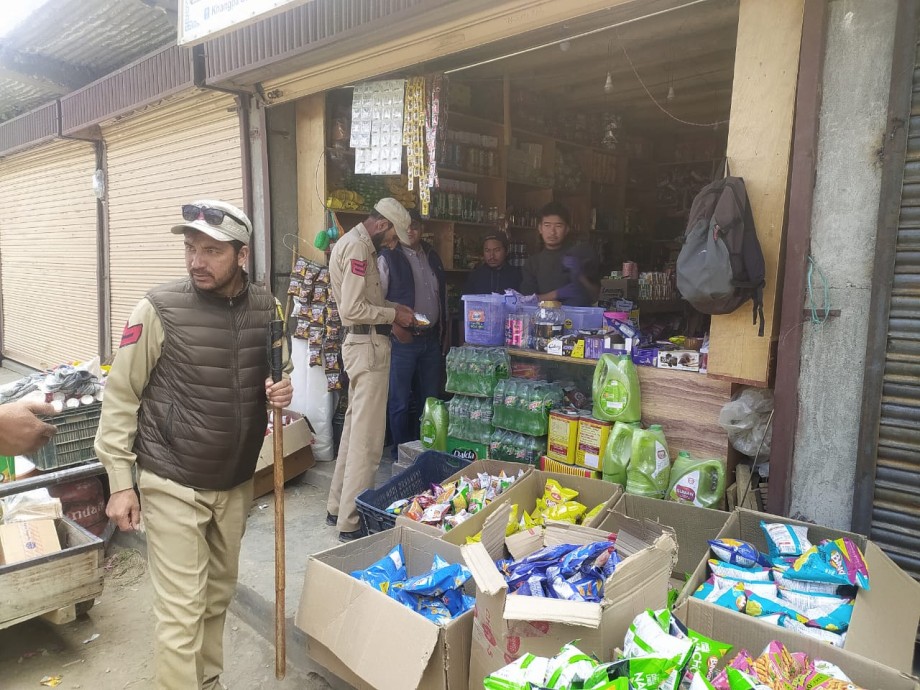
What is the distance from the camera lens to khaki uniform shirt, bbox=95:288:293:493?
2.37 meters

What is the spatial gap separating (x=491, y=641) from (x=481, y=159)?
5877mm

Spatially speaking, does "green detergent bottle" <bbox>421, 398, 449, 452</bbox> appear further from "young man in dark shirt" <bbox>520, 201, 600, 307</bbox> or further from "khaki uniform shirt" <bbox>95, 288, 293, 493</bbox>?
Result: "khaki uniform shirt" <bbox>95, 288, 293, 493</bbox>

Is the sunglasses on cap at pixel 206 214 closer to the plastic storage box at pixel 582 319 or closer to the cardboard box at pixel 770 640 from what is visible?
the cardboard box at pixel 770 640

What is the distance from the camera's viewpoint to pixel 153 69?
20.9ft

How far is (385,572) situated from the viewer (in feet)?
9.22

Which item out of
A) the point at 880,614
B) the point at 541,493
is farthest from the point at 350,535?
the point at 880,614

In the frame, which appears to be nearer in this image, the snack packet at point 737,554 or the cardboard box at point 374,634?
the cardboard box at point 374,634

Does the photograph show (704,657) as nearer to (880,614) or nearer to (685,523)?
(880,614)

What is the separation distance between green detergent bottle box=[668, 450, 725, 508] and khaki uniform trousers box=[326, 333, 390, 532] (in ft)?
6.53

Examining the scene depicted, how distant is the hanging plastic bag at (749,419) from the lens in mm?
3307

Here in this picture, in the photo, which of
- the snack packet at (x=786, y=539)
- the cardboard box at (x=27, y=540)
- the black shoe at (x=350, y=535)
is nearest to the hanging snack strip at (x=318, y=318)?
the black shoe at (x=350, y=535)

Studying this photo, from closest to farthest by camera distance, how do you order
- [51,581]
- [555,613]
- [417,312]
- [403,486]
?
[555,613] < [51,581] < [403,486] < [417,312]

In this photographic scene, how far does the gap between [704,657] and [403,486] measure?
2.45 meters

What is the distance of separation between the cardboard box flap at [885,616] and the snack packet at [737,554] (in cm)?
38
